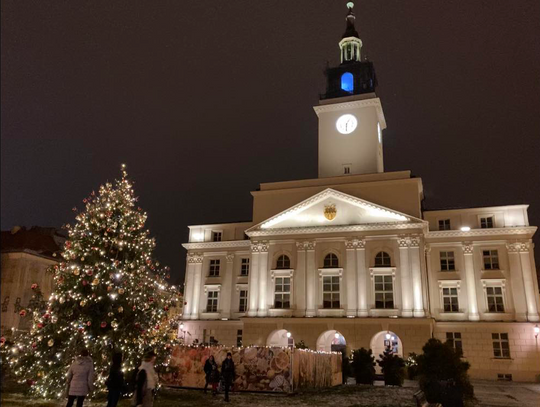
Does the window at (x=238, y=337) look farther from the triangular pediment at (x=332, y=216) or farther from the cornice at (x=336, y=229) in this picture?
the triangular pediment at (x=332, y=216)

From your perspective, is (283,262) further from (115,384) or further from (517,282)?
(115,384)

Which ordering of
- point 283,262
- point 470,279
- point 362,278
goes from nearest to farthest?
point 362,278
point 470,279
point 283,262

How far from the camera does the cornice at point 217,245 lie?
4662 cm

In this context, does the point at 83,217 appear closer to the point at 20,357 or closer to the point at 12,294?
the point at 20,357

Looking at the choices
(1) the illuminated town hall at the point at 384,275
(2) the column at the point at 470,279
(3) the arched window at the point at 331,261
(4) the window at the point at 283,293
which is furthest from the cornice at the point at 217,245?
(2) the column at the point at 470,279

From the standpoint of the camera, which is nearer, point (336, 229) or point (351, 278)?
point (351, 278)

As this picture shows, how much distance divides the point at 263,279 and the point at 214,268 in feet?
26.4

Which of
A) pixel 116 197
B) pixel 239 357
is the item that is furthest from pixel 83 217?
pixel 239 357

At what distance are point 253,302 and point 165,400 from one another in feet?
75.7

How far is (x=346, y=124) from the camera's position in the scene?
155ft

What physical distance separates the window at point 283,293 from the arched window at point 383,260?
7364 mm

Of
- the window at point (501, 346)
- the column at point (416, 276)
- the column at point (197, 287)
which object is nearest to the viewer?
the column at point (416, 276)

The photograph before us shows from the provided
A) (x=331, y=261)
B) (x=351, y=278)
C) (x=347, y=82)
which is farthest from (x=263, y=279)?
(x=347, y=82)

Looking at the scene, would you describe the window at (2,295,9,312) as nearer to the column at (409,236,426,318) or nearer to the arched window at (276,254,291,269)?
the arched window at (276,254,291,269)
